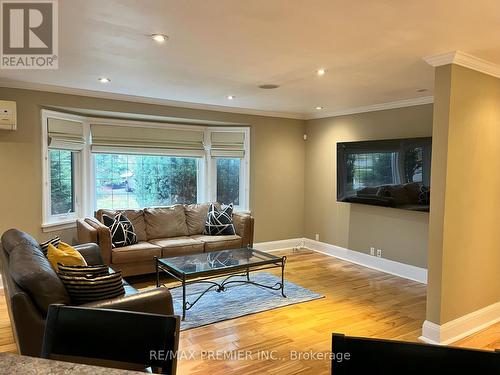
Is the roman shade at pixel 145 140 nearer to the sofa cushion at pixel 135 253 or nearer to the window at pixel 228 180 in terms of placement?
the window at pixel 228 180

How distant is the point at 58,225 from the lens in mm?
4672

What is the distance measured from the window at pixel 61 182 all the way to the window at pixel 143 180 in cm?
34

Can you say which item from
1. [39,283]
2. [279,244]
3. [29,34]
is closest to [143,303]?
[39,283]

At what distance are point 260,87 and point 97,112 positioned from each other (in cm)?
226

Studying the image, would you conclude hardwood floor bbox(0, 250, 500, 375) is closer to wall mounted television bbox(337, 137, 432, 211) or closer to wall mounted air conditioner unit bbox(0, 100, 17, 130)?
wall mounted television bbox(337, 137, 432, 211)

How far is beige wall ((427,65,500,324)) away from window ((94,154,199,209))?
12.9ft

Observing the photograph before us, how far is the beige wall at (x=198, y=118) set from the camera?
4.21m

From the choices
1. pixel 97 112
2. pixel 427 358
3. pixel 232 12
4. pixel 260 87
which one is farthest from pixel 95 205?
pixel 427 358

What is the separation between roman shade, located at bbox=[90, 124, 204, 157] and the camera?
5243mm

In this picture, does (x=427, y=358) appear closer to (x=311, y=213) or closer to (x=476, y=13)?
(x=476, y=13)

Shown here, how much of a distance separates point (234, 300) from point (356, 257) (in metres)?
2.45

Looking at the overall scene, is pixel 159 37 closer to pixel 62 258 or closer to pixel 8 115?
pixel 62 258

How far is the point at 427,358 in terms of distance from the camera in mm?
993

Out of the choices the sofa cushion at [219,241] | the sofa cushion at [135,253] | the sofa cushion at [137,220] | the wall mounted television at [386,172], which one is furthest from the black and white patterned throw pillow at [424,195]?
the sofa cushion at [137,220]
